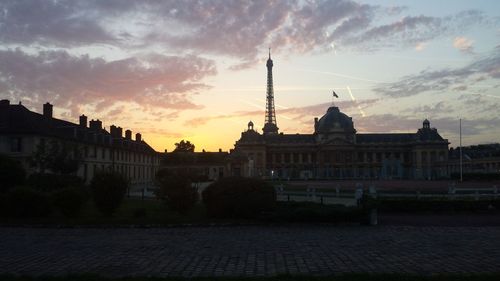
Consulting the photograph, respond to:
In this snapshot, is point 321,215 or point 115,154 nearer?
point 321,215

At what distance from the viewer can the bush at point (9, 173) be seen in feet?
95.9

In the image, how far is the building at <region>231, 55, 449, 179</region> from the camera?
15725cm

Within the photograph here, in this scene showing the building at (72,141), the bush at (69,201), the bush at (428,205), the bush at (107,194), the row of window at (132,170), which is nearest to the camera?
the bush at (69,201)

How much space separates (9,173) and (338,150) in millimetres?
135003

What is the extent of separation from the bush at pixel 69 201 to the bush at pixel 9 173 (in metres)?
7.37

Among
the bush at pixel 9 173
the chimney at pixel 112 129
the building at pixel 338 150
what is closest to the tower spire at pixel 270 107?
the building at pixel 338 150

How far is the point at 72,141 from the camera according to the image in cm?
5734

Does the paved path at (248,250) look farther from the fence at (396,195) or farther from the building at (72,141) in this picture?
the building at (72,141)

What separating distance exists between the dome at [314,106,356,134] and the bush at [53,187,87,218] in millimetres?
140920

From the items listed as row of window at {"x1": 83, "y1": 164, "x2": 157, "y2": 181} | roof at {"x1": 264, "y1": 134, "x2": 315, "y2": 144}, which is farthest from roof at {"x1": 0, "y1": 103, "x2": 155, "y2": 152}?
roof at {"x1": 264, "y1": 134, "x2": 315, "y2": 144}

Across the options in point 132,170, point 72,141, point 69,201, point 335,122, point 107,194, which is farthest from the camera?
point 335,122

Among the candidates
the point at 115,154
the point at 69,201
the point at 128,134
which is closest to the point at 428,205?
the point at 69,201

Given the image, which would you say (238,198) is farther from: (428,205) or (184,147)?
(184,147)

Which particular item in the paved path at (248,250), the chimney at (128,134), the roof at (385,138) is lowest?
the paved path at (248,250)
